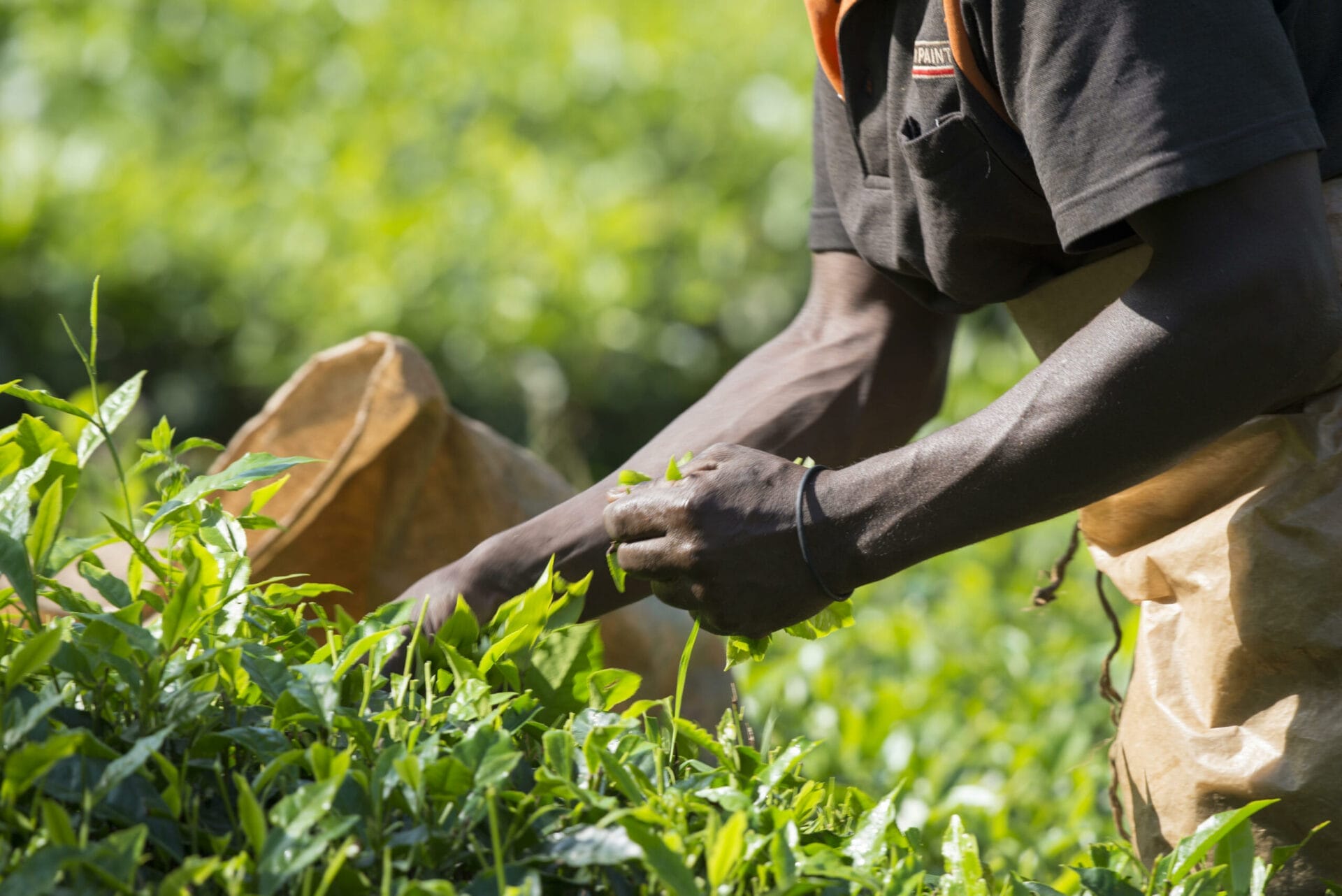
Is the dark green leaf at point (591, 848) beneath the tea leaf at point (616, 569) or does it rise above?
above

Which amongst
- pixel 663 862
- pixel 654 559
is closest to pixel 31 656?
pixel 663 862

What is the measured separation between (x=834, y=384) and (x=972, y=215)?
572 mm

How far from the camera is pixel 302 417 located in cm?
288

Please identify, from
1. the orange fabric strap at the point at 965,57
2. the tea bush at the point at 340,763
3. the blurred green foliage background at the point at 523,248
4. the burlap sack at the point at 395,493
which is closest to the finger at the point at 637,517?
the tea bush at the point at 340,763

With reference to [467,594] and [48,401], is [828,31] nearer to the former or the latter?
[467,594]

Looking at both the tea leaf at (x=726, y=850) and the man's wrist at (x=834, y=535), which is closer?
the tea leaf at (x=726, y=850)

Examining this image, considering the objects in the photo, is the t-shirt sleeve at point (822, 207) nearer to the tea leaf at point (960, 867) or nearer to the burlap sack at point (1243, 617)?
the burlap sack at point (1243, 617)

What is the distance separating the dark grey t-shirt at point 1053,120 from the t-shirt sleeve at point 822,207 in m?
0.10

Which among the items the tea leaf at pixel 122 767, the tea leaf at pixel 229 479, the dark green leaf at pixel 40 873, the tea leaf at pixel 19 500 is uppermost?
the tea leaf at pixel 19 500

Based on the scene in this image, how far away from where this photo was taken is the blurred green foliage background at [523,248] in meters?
3.19

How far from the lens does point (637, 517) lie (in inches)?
59.6

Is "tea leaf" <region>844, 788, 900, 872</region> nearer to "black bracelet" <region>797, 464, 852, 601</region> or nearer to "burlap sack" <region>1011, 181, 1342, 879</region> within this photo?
"black bracelet" <region>797, 464, 852, 601</region>

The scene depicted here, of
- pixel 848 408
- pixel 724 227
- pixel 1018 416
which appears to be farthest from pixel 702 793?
pixel 724 227

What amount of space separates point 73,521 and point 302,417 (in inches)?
44.5
